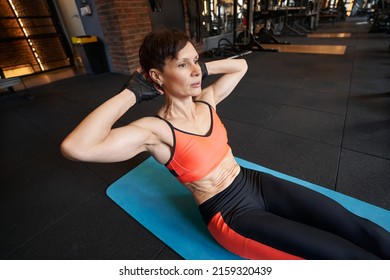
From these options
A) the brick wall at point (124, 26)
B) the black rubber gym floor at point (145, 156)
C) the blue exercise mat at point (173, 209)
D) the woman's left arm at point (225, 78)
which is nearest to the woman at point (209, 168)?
the woman's left arm at point (225, 78)

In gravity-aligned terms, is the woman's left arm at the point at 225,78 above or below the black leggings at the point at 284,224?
above

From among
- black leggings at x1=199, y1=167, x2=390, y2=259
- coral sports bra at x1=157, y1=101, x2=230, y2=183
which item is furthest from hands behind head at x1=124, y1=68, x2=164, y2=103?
black leggings at x1=199, y1=167, x2=390, y2=259

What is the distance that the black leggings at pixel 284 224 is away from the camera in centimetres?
77

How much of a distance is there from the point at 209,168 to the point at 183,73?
44 centimetres

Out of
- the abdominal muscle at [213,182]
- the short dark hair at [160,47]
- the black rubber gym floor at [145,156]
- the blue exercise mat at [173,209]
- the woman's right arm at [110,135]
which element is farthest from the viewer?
the black rubber gym floor at [145,156]

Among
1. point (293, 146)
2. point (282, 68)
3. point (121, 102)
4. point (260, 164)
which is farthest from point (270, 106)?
point (121, 102)

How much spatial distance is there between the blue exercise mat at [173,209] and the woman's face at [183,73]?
2.74 feet

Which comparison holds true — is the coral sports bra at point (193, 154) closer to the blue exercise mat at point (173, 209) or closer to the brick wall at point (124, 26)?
the blue exercise mat at point (173, 209)

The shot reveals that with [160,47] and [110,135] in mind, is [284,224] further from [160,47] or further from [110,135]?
[160,47]

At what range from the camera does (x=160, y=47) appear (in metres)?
0.84

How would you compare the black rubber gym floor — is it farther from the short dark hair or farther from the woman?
the short dark hair

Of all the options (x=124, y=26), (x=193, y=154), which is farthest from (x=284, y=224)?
(x=124, y=26)

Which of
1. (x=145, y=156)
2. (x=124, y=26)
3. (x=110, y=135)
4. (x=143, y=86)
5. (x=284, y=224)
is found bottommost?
(x=145, y=156)

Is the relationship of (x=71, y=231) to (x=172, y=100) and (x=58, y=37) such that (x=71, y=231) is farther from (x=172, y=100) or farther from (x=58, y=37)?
(x=58, y=37)
